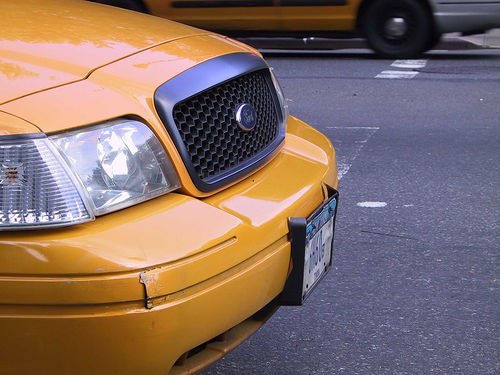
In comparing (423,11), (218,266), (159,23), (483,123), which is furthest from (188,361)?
(423,11)

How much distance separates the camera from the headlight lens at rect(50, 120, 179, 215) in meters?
2.40

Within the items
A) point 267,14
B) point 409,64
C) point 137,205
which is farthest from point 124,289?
point 267,14

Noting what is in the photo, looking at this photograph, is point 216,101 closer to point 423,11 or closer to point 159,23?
point 159,23

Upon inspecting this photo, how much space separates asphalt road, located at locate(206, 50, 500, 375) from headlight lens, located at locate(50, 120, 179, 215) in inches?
50.2

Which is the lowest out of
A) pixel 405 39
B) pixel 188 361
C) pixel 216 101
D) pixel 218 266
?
pixel 405 39

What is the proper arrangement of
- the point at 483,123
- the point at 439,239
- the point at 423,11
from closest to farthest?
the point at 439,239 → the point at 483,123 → the point at 423,11

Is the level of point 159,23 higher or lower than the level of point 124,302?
higher

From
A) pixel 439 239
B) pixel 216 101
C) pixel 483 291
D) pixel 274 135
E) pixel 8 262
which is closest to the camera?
pixel 8 262

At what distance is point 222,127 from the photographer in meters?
2.90

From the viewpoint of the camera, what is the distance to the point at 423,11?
11422mm

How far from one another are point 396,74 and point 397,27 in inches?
49.8

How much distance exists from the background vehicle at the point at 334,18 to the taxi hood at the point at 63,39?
8108mm

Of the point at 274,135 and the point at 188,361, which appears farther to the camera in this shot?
the point at 274,135

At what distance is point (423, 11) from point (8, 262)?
9.83m
